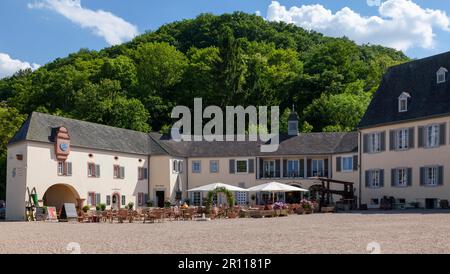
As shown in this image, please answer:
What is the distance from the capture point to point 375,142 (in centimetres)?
4003

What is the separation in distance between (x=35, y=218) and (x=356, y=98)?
36801 millimetres

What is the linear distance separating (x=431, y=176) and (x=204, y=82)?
39254mm

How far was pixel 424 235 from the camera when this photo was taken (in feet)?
57.2

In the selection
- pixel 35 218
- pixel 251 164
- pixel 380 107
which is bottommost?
pixel 35 218

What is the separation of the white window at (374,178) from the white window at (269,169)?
9.73 meters

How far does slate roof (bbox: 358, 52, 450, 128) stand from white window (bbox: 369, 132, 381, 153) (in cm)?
72

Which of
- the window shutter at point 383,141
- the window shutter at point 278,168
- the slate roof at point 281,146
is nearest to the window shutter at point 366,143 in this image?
the window shutter at point 383,141

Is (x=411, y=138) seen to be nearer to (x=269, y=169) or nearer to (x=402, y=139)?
(x=402, y=139)

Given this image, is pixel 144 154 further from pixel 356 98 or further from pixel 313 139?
pixel 356 98

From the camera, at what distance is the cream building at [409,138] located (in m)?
35.4

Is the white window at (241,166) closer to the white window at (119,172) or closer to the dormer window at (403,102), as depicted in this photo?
the white window at (119,172)
